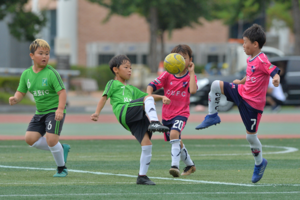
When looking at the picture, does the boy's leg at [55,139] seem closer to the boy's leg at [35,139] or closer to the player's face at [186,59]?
the boy's leg at [35,139]

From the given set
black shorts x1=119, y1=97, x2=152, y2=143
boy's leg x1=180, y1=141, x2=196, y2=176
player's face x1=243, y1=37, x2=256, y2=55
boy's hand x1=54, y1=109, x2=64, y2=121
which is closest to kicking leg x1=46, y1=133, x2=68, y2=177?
boy's hand x1=54, y1=109, x2=64, y2=121

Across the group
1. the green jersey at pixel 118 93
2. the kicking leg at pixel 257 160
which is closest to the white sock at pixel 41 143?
the green jersey at pixel 118 93

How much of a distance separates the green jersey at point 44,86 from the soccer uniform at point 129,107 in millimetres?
806

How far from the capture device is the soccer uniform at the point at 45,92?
22.6 feet

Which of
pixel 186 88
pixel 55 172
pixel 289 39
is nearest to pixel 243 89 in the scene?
pixel 186 88

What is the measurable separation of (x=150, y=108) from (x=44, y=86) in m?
1.69

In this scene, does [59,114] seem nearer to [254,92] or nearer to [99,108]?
[99,108]

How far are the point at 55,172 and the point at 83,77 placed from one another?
29633 mm

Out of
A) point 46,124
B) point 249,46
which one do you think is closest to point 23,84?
point 46,124

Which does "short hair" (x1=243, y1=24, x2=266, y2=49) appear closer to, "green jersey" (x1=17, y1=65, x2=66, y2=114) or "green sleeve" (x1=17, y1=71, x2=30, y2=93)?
"green jersey" (x1=17, y1=65, x2=66, y2=114)

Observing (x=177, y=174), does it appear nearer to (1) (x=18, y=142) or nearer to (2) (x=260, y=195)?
(2) (x=260, y=195)

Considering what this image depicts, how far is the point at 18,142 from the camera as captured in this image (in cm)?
1172

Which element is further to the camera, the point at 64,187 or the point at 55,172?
the point at 55,172

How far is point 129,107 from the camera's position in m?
6.32
